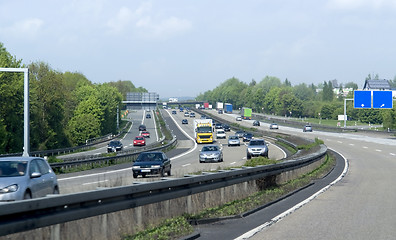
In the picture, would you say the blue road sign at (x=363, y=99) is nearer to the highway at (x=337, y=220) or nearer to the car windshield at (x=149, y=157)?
the car windshield at (x=149, y=157)

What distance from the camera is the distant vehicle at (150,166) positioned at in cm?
3159

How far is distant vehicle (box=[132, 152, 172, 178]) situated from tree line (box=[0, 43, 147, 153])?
4518 centimetres

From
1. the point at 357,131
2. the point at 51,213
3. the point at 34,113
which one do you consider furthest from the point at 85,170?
the point at 357,131

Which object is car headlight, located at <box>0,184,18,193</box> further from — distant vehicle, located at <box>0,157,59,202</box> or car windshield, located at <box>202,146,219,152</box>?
car windshield, located at <box>202,146,219,152</box>

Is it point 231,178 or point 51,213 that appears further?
point 231,178

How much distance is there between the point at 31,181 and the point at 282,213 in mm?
6242

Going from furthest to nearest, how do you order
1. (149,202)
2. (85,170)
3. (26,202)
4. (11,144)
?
(11,144)
(85,170)
(149,202)
(26,202)

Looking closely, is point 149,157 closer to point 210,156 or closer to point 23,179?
point 210,156

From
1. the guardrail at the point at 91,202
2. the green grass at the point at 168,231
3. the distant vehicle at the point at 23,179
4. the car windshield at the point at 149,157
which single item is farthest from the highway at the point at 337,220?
the car windshield at the point at 149,157

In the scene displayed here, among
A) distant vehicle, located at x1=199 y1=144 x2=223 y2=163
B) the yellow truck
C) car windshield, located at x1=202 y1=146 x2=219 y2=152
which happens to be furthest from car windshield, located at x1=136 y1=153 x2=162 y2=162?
the yellow truck

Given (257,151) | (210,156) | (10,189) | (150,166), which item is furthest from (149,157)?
(257,151)

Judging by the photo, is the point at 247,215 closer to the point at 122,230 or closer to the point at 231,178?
the point at 231,178

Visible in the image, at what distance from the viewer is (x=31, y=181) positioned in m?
14.2

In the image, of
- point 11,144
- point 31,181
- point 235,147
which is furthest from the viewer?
point 11,144
